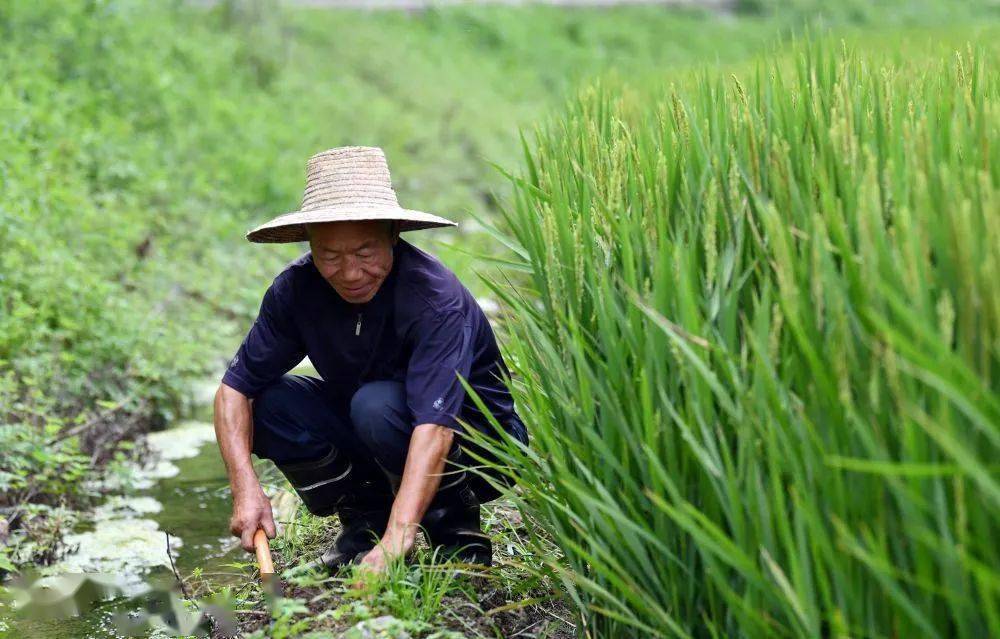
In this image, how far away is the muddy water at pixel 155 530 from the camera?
3430 mm

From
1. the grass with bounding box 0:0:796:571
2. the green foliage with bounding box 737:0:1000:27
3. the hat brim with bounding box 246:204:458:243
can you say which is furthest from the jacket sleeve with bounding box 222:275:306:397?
the green foliage with bounding box 737:0:1000:27

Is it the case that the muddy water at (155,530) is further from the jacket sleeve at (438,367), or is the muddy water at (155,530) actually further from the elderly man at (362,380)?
the jacket sleeve at (438,367)

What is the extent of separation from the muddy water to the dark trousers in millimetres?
386

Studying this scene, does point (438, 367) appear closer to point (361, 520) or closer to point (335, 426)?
point (335, 426)

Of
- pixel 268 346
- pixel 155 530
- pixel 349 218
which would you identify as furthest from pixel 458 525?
pixel 155 530

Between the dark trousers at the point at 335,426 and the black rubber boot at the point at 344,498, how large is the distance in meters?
0.03

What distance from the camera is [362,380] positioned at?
10.6 ft

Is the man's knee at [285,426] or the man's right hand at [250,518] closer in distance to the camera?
the man's right hand at [250,518]

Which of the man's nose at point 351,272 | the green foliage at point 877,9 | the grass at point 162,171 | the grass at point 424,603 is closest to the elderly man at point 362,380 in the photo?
the man's nose at point 351,272

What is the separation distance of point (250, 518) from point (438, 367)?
0.58 meters

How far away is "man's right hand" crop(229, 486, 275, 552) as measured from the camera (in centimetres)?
294

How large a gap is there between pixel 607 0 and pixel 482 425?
19048 mm

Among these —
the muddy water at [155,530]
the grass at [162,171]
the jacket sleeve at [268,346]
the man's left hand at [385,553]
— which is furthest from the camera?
the grass at [162,171]

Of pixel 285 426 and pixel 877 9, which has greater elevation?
pixel 877 9
